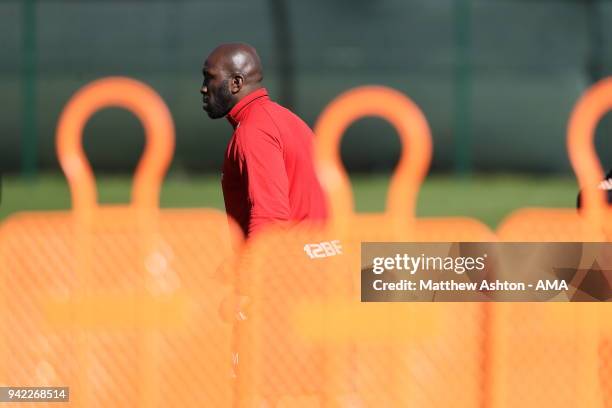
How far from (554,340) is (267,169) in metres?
1.10

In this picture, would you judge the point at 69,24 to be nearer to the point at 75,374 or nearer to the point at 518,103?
the point at 518,103

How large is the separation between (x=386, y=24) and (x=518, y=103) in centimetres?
141

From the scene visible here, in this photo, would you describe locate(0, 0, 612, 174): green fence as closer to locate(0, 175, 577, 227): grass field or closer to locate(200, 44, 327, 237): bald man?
locate(0, 175, 577, 227): grass field

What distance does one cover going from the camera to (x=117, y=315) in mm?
4223

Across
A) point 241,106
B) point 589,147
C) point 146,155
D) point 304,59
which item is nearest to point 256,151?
point 241,106

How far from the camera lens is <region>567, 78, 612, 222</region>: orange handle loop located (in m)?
4.90

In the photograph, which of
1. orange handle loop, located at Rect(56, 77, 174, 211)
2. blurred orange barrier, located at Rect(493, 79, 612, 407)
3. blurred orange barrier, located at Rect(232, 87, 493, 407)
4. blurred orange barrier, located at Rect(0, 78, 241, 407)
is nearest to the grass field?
orange handle loop, located at Rect(56, 77, 174, 211)

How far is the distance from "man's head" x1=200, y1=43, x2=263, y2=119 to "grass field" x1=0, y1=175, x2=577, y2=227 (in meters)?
7.17

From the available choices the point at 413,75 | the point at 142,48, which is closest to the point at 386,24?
the point at 413,75

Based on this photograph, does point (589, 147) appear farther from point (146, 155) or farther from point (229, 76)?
point (229, 76)

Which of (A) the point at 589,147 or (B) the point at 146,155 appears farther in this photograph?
(A) the point at 589,147

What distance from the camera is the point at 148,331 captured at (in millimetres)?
4223

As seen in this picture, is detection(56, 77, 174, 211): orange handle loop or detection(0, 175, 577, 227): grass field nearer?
detection(56, 77, 174, 211): orange handle loop

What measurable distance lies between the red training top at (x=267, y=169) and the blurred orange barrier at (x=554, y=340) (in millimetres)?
655
